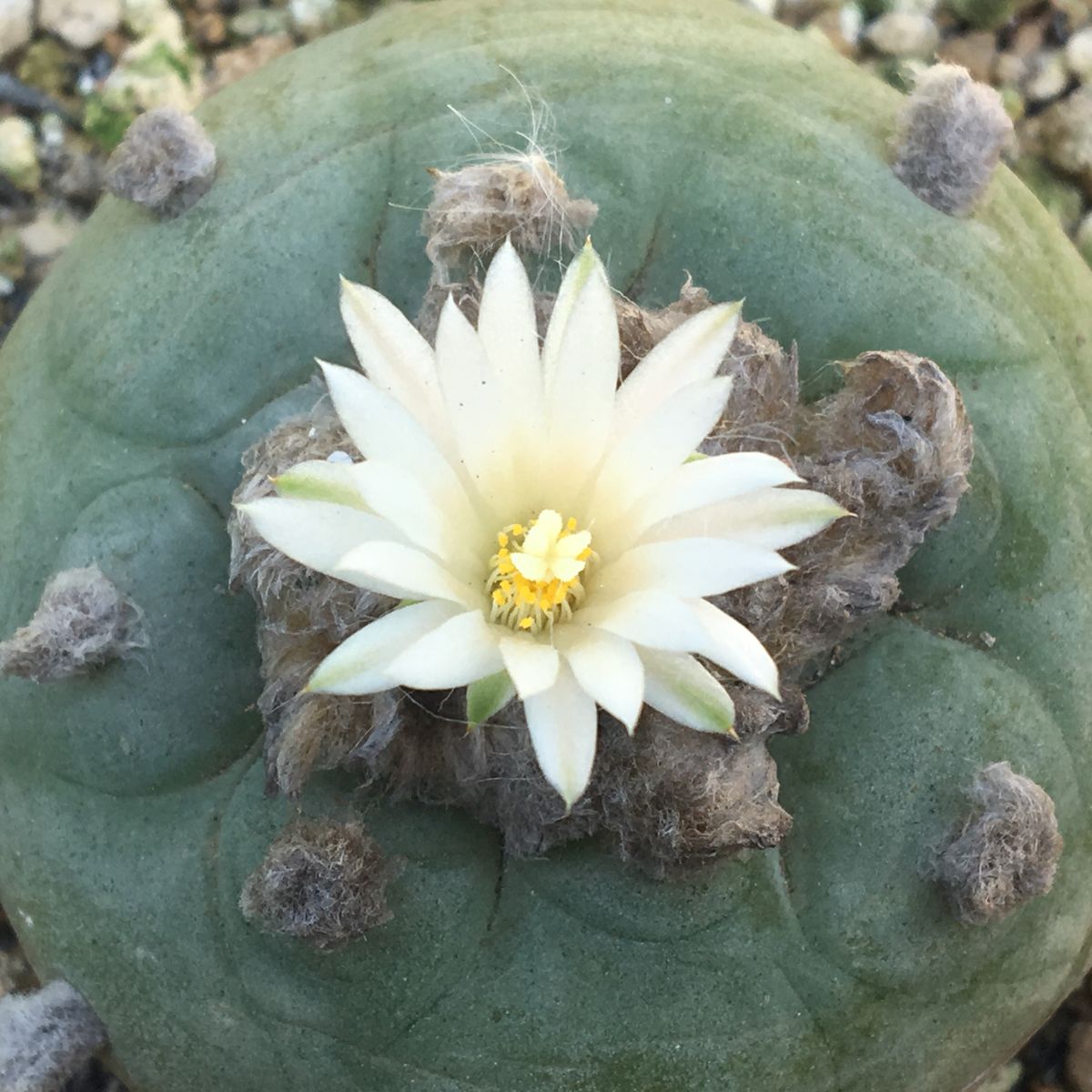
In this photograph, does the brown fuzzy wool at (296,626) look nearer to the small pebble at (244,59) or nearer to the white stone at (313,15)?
the small pebble at (244,59)

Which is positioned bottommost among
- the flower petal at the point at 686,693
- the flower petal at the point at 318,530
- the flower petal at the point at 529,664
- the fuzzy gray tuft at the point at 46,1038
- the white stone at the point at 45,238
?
the fuzzy gray tuft at the point at 46,1038

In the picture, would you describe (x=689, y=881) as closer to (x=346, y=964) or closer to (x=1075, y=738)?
(x=346, y=964)

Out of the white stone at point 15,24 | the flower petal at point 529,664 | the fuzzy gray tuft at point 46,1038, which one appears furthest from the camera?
the white stone at point 15,24

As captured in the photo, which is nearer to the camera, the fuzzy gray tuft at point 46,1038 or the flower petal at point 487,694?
the flower petal at point 487,694

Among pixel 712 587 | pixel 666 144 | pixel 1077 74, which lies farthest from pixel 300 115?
pixel 1077 74

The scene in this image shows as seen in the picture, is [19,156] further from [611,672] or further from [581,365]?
[611,672]

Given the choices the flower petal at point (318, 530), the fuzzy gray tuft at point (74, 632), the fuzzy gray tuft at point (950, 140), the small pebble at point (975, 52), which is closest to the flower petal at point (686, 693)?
the flower petal at point (318, 530)

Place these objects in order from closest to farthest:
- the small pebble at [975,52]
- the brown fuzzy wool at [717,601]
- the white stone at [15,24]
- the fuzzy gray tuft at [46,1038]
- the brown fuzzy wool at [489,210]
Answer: the brown fuzzy wool at [717,601]
the brown fuzzy wool at [489,210]
the fuzzy gray tuft at [46,1038]
the white stone at [15,24]
the small pebble at [975,52]

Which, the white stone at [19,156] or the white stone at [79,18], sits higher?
the white stone at [79,18]
